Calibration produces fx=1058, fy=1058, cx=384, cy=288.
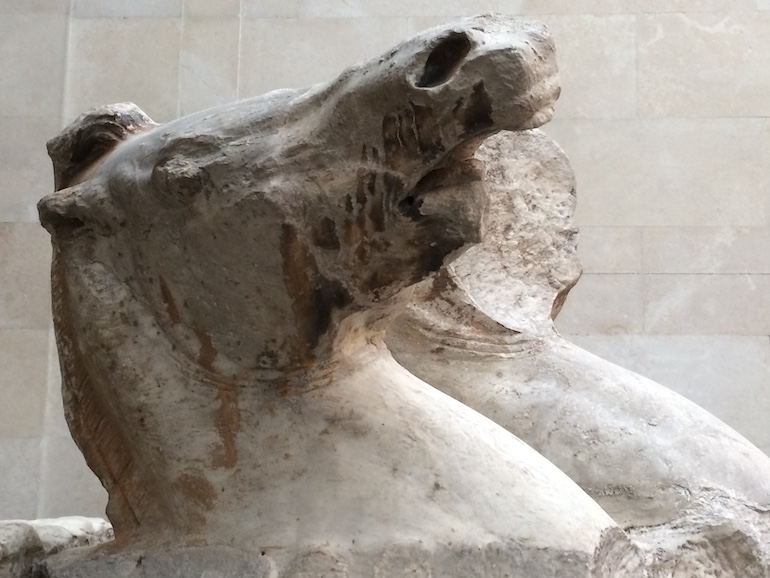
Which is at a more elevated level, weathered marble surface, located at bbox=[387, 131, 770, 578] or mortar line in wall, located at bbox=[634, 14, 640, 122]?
mortar line in wall, located at bbox=[634, 14, 640, 122]

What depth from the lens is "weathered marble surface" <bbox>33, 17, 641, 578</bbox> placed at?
0.78m

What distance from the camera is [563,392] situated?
44.4 inches

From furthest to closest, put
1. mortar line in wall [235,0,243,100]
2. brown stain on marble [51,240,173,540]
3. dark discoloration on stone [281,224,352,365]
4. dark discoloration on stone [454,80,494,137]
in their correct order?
1. mortar line in wall [235,0,243,100]
2. brown stain on marble [51,240,173,540]
3. dark discoloration on stone [281,224,352,365]
4. dark discoloration on stone [454,80,494,137]

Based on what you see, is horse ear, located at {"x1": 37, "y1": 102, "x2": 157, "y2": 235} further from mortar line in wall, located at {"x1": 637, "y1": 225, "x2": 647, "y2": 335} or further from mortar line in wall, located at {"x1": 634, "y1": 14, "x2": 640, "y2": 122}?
mortar line in wall, located at {"x1": 634, "y1": 14, "x2": 640, "y2": 122}

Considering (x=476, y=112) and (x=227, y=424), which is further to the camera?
(x=227, y=424)

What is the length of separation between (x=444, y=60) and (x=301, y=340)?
26 cm

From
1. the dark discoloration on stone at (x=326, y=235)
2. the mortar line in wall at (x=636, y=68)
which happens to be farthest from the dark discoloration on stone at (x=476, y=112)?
the mortar line in wall at (x=636, y=68)

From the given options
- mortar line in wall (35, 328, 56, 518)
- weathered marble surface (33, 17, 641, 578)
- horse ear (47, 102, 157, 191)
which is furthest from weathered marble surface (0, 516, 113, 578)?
mortar line in wall (35, 328, 56, 518)

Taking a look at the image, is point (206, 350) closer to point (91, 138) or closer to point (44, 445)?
point (91, 138)

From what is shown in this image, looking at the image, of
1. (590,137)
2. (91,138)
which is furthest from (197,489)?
(590,137)

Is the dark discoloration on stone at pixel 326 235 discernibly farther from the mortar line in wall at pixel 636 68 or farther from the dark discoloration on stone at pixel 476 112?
the mortar line in wall at pixel 636 68

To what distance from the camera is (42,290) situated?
275 centimetres

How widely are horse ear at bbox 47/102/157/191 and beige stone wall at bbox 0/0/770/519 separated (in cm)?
175

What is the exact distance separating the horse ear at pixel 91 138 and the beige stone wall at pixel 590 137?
175 centimetres
